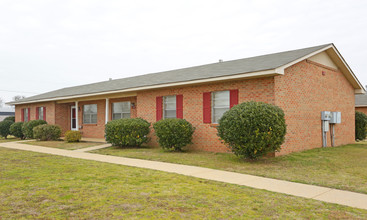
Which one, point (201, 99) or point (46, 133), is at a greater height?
point (201, 99)

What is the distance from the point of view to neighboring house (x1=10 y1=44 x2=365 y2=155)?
1116 centimetres

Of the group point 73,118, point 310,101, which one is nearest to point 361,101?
point 310,101

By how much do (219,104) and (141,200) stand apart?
7.87 metres

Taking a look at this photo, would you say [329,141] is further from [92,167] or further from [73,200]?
[73,200]

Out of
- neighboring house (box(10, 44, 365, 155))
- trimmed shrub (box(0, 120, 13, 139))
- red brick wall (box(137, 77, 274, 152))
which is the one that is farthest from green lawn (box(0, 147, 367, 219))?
trimmed shrub (box(0, 120, 13, 139))

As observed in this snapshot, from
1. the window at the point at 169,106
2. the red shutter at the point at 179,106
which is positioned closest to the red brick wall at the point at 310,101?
the red shutter at the point at 179,106

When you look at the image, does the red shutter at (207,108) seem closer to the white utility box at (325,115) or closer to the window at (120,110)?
the white utility box at (325,115)

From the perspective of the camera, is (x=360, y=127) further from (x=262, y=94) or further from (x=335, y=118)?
(x=262, y=94)

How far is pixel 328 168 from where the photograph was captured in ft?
27.9

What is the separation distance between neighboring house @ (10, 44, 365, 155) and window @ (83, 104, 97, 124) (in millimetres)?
1698

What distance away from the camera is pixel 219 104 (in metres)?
12.3

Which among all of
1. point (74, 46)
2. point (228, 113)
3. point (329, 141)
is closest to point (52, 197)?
point (228, 113)

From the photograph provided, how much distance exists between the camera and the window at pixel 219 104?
12102 mm

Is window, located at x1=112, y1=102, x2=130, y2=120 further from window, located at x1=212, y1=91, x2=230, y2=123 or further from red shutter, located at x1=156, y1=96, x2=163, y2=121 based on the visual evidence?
window, located at x1=212, y1=91, x2=230, y2=123
